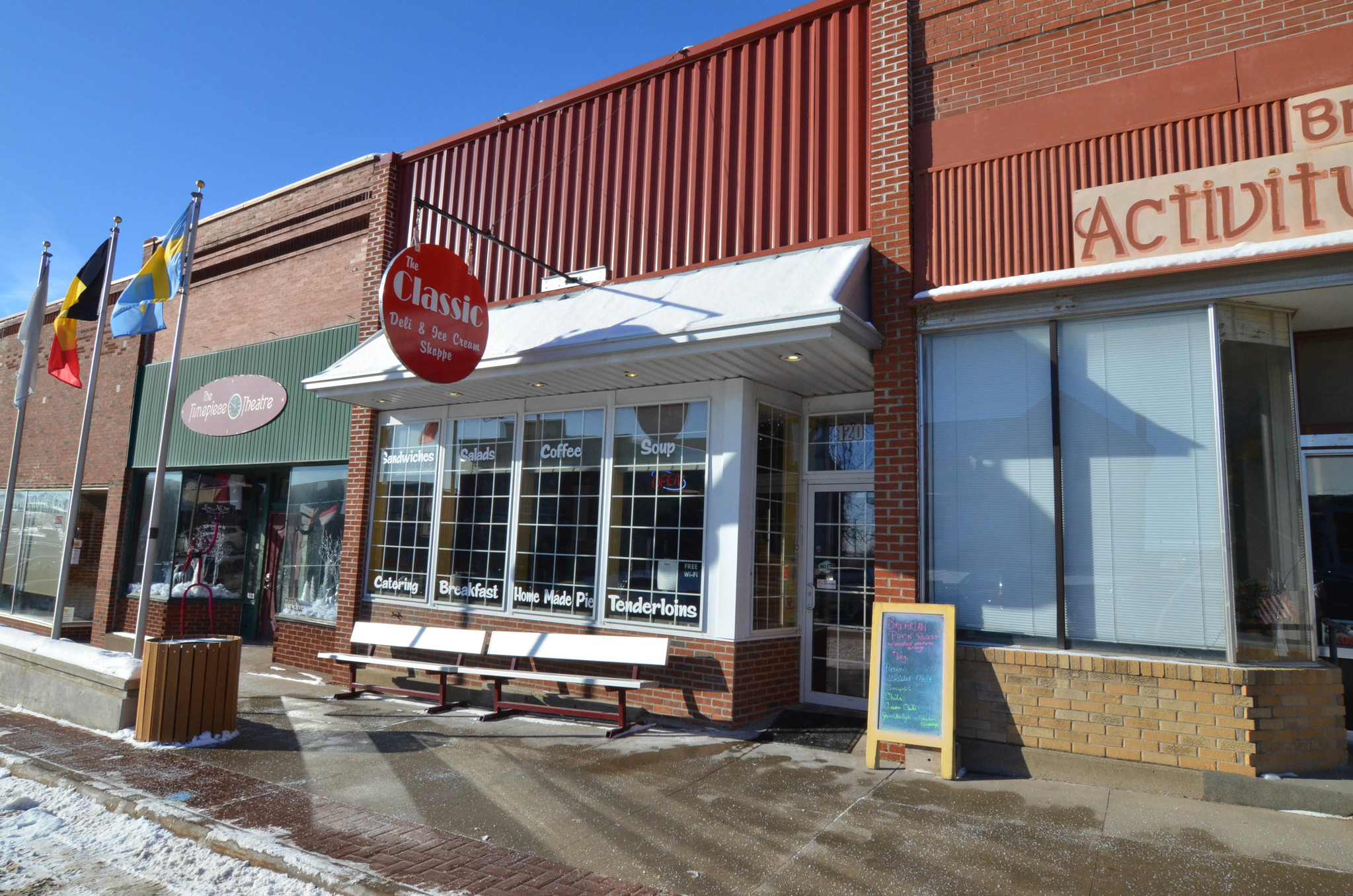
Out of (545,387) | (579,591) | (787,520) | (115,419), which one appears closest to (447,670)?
(579,591)

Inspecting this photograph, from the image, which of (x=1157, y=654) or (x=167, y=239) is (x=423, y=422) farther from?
(x=1157, y=654)

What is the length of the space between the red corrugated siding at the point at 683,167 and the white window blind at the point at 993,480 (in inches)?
72.2

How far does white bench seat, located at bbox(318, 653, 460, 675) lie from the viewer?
8.42 m

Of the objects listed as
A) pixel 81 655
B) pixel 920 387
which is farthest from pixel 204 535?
pixel 920 387

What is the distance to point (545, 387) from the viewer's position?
9.00m

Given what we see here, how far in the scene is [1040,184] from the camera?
679 centimetres

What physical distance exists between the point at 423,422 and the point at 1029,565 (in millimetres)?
7264

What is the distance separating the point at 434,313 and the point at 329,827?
14.8 feet

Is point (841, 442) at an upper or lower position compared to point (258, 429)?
lower

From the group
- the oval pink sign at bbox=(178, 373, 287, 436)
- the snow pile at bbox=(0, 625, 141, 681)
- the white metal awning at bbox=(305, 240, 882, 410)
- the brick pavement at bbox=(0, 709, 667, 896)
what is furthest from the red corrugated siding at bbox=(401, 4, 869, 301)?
the brick pavement at bbox=(0, 709, 667, 896)

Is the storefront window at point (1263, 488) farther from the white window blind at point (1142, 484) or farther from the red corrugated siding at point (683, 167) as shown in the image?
the red corrugated siding at point (683, 167)

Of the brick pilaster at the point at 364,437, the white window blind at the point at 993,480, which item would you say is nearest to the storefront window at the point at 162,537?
Answer: the brick pilaster at the point at 364,437

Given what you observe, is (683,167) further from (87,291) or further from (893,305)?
(87,291)

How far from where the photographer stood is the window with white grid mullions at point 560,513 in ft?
28.8
